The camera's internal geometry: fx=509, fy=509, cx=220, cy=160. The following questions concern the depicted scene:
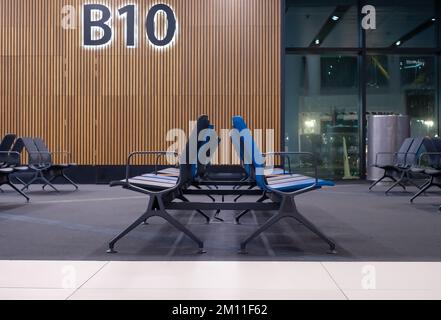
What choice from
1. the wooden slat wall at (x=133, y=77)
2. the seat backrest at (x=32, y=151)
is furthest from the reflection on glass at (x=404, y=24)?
the seat backrest at (x=32, y=151)

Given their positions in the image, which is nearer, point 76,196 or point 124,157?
point 76,196

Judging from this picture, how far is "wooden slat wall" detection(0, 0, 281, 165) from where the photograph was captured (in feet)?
32.1

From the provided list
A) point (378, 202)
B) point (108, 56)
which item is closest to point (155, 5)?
point (108, 56)

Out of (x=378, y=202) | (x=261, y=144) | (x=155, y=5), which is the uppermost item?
(x=155, y=5)

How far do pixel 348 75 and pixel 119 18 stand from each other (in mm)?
4867

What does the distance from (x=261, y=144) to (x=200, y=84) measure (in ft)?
5.41

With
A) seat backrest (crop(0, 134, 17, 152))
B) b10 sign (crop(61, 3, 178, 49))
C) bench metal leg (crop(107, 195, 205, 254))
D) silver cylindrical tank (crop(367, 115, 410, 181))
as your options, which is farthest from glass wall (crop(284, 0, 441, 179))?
bench metal leg (crop(107, 195, 205, 254))

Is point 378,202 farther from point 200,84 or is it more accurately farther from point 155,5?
point 155,5

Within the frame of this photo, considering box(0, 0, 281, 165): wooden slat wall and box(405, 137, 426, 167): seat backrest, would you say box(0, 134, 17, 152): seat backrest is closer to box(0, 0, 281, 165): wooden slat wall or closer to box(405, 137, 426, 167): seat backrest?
box(0, 0, 281, 165): wooden slat wall

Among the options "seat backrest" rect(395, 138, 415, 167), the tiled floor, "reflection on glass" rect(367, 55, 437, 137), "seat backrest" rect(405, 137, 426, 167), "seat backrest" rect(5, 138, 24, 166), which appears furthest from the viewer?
"reflection on glass" rect(367, 55, 437, 137)

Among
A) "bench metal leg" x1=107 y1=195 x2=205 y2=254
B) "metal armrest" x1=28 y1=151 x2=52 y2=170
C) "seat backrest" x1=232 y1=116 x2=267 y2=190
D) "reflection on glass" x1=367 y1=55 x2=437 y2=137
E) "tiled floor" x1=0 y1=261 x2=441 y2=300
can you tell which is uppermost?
"reflection on glass" x1=367 y1=55 x2=437 y2=137

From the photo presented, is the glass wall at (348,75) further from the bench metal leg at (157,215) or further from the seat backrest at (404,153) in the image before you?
the bench metal leg at (157,215)

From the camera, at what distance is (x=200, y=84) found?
9.81 metres

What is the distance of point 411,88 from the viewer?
36.2ft
